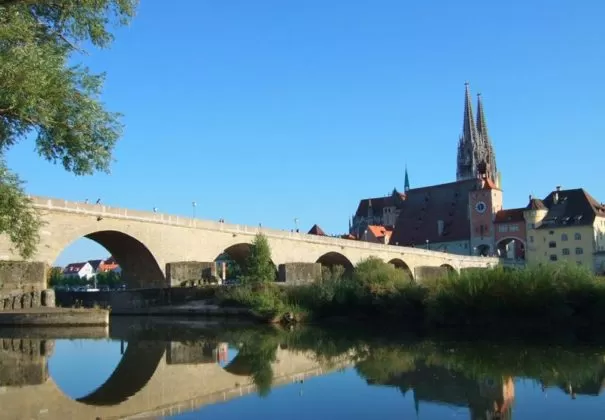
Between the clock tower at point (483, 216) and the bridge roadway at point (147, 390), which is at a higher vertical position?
the clock tower at point (483, 216)

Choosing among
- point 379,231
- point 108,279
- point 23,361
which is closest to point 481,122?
point 379,231

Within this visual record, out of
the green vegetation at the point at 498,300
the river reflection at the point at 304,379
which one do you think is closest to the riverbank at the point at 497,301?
the green vegetation at the point at 498,300

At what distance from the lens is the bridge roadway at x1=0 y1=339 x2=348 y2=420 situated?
9.12 metres

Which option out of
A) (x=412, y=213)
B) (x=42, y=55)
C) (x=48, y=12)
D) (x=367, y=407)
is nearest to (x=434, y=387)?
(x=367, y=407)

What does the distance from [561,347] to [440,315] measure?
6364mm

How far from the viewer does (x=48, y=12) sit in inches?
472

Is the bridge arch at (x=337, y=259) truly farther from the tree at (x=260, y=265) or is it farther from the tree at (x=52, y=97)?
the tree at (x=52, y=97)

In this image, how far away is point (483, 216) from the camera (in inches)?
3917

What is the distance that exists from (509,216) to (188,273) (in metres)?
67.9

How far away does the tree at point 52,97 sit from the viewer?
34.6ft

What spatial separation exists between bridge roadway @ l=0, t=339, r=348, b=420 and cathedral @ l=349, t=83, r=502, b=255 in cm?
8887

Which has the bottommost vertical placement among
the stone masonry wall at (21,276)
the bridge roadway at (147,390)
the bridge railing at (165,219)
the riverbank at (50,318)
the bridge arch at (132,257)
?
the bridge roadway at (147,390)

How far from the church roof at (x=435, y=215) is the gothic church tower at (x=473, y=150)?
1767cm

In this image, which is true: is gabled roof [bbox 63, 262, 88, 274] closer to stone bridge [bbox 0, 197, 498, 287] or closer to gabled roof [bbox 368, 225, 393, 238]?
gabled roof [bbox 368, 225, 393, 238]
